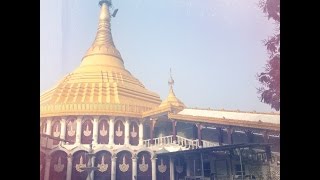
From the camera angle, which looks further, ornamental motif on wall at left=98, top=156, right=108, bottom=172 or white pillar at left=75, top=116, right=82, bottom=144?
white pillar at left=75, top=116, right=82, bottom=144

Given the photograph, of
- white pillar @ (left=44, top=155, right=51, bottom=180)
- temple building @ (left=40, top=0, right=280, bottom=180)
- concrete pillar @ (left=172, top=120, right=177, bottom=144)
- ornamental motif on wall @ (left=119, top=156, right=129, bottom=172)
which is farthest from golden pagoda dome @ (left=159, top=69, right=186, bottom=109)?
white pillar @ (left=44, top=155, right=51, bottom=180)

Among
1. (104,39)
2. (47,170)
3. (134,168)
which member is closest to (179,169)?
(134,168)

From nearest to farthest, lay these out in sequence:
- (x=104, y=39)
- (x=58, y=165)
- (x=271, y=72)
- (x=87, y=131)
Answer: (x=271, y=72), (x=58, y=165), (x=87, y=131), (x=104, y=39)

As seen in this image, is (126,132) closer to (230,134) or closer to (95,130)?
(95,130)

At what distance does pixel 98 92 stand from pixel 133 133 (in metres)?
0.77

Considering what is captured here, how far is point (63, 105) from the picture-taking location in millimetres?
5137

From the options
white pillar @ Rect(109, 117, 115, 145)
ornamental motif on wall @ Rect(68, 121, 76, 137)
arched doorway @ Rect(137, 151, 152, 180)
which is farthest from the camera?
ornamental motif on wall @ Rect(68, 121, 76, 137)

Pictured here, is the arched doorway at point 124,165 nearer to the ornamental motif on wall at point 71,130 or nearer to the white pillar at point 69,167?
the white pillar at point 69,167

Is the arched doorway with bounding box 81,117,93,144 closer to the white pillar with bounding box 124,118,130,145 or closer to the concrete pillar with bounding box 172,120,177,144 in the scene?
the white pillar with bounding box 124,118,130,145

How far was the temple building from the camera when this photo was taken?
416 centimetres

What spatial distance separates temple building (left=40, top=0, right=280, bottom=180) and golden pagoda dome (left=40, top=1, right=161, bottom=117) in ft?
0.04

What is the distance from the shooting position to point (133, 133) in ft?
16.0

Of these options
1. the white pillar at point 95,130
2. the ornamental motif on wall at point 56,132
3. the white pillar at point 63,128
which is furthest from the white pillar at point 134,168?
the ornamental motif on wall at point 56,132
